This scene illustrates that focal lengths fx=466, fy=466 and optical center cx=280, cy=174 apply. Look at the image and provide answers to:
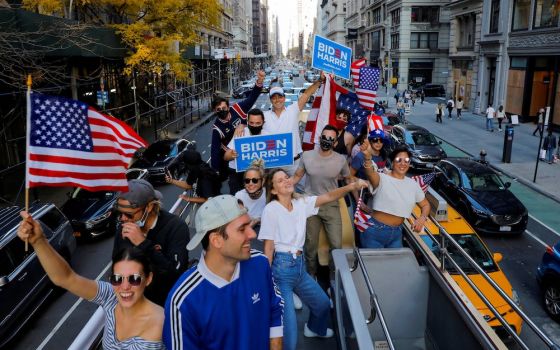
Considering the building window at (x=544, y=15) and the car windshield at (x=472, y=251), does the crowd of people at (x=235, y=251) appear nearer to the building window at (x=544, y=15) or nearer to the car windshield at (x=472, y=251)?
the car windshield at (x=472, y=251)

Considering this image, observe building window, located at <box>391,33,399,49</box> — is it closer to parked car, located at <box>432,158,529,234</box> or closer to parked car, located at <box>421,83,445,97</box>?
parked car, located at <box>421,83,445,97</box>

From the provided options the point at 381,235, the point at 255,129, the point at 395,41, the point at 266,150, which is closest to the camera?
the point at 381,235

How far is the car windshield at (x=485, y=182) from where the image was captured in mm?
14492

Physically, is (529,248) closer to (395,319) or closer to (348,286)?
(395,319)

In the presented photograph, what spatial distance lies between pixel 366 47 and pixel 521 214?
82134 mm

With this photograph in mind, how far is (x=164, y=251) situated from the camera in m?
4.32

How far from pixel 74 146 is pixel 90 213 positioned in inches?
366

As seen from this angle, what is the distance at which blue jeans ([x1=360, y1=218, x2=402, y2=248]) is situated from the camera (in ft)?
19.4

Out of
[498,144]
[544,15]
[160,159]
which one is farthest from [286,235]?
[544,15]

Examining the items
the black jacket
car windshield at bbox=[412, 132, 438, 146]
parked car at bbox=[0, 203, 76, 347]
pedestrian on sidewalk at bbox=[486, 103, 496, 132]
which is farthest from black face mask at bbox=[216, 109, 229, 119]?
pedestrian on sidewalk at bbox=[486, 103, 496, 132]

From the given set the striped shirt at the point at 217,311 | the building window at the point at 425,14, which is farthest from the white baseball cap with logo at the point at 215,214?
the building window at the point at 425,14

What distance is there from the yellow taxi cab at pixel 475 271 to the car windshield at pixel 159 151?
40.8ft

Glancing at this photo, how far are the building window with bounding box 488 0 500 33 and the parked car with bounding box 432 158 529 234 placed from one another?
25.7 meters

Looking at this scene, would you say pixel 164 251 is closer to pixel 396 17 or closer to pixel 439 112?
pixel 439 112
